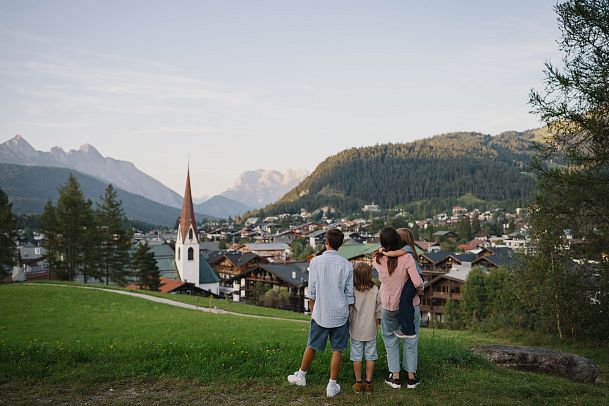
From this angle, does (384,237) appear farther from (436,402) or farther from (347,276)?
(436,402)

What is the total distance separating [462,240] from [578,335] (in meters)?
113

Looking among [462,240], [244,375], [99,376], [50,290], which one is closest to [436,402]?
[244,375]

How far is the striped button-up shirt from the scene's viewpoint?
6441mm

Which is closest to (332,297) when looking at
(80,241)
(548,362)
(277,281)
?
(548,362)

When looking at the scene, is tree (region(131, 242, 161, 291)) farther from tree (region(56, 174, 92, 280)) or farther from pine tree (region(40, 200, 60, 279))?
pine tree (region(40, 200, 60, 279))

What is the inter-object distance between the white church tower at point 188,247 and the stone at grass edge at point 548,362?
179ft

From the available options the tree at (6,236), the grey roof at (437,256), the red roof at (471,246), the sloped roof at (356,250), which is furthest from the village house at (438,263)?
the tree at (6,236)

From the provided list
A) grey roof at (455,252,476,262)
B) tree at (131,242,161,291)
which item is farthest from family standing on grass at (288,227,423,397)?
grey roof at (455,252,476,262)

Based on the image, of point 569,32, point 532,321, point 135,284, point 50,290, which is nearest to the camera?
point 569,32

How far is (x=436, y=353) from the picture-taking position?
8.17 m

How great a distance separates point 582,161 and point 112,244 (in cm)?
4271

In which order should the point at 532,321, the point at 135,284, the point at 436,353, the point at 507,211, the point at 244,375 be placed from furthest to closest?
1. the point at 507,211
2. the point at 135,284
3. the point at 532,321
4. the point at 436,353
5. the point at 244,375

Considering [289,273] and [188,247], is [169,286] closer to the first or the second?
[188,247]

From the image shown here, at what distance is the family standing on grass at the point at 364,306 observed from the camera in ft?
21.2
